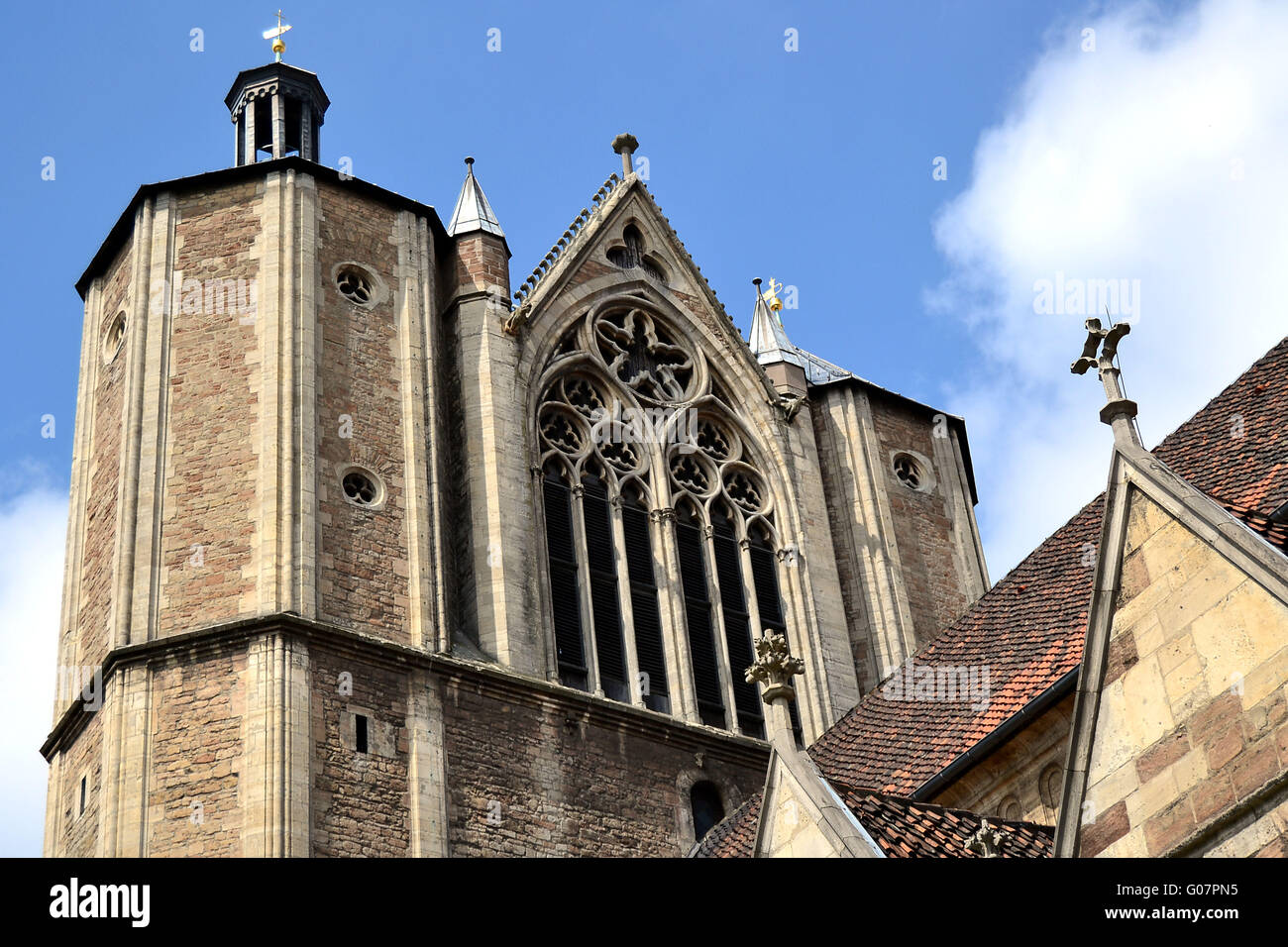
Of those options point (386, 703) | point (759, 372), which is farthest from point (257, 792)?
point (759, 372)

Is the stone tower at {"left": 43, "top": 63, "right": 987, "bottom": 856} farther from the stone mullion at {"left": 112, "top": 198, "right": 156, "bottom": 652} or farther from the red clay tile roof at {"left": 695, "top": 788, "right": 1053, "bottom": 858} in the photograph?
the red clay tile roof at {"left": 695, "top": 788, "right": 1053, "bottom": 858}

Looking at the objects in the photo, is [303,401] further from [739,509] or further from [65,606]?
[739,509]

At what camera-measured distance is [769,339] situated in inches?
1350

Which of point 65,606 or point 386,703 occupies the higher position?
point 65,606

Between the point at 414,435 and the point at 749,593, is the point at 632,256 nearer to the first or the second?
the point at 749,593

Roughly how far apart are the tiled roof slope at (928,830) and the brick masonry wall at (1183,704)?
2.60 meters

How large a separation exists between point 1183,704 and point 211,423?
16.9 m

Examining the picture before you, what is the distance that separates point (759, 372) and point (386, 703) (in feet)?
32.8

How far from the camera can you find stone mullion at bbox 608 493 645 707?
91.6 ft

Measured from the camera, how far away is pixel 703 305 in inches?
1307

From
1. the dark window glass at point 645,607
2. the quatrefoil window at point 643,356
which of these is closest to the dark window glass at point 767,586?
the dark window glass at point 645,607

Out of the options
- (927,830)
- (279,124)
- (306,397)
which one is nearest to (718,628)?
(306,397)

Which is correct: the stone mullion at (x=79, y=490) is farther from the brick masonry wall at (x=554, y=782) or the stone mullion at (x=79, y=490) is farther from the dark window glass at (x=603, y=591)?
the dark window glass at (x=603, y=591)
